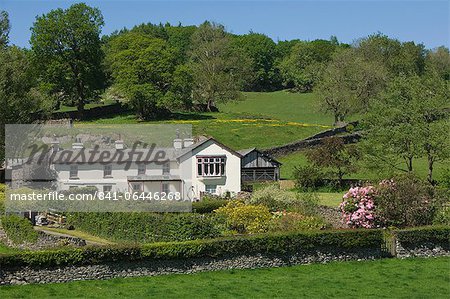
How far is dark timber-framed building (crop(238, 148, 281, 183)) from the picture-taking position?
6059 centimetres

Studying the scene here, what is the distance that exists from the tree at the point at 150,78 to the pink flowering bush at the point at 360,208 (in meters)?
46.2

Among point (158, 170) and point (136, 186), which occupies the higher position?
point (158, 170)

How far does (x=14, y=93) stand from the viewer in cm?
6066

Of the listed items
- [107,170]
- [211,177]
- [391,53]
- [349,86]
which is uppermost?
[391,53]

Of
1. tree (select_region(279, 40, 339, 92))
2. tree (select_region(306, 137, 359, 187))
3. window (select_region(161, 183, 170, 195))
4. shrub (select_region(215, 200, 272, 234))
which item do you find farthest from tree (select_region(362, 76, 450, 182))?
tree (select_region(279, 40, 339, 92))

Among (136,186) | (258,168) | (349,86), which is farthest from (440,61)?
(136,186)

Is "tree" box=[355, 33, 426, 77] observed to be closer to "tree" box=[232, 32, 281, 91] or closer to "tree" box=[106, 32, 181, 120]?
"tree" box=[232, 32, 281, 91]

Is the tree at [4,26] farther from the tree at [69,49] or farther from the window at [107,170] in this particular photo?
the window at [107,170]

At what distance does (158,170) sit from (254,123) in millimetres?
29629

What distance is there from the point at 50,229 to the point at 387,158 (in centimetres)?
2805

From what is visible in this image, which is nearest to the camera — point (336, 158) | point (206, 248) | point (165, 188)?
point (206, 248)

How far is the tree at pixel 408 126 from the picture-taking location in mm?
56781

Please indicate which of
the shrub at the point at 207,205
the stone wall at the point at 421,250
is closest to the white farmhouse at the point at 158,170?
the shrub at the point at 207,205

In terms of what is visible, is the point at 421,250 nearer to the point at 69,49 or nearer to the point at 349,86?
the point at 349,86
